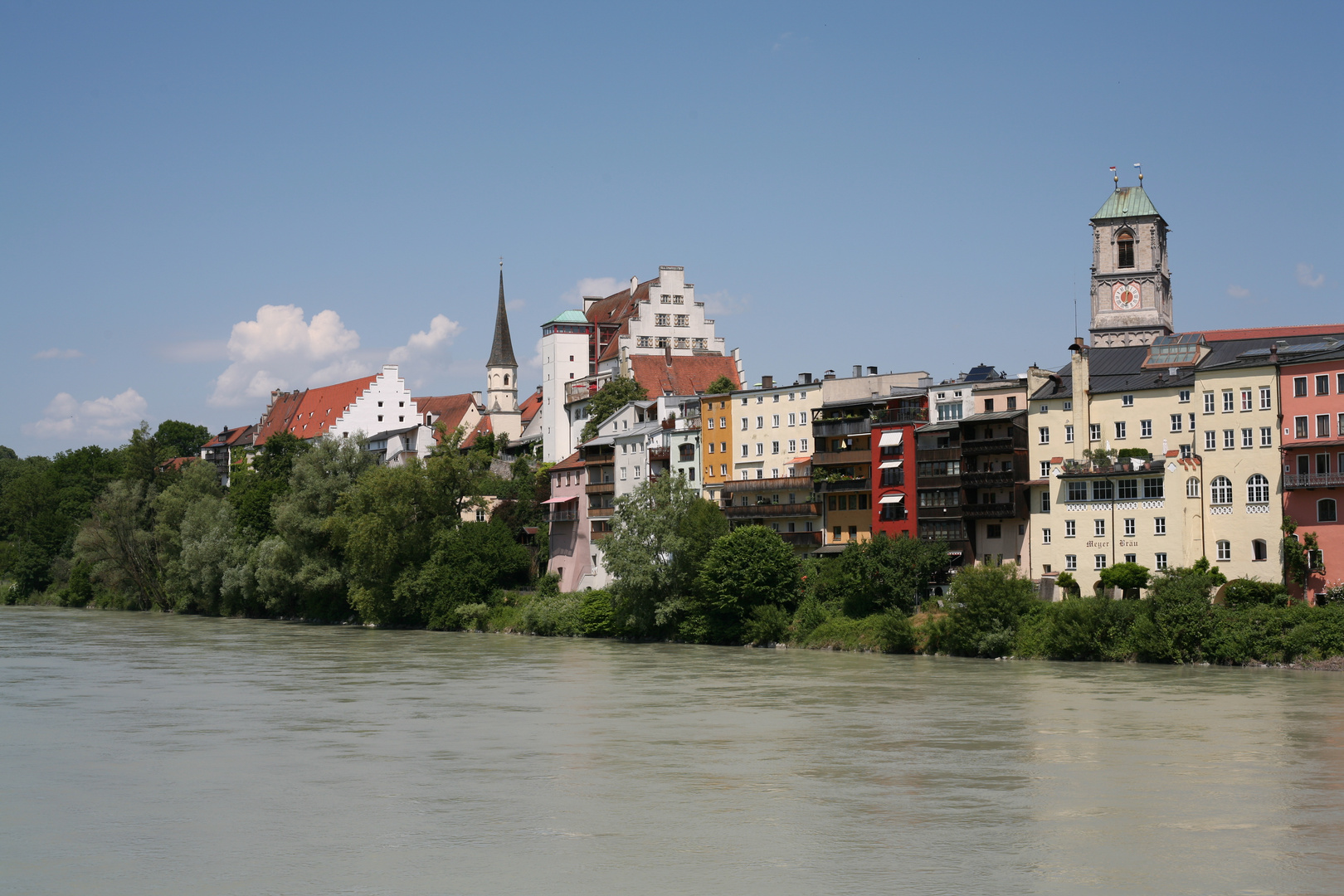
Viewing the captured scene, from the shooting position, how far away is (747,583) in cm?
6931

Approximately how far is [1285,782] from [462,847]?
18.5 m

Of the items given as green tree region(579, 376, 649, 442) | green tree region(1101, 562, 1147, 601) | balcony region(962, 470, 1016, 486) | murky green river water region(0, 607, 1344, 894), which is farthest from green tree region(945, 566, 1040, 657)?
green tree region(579, 376, 649, 442)

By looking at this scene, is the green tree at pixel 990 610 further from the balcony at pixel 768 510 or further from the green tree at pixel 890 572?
the balcony at pixel 768 510

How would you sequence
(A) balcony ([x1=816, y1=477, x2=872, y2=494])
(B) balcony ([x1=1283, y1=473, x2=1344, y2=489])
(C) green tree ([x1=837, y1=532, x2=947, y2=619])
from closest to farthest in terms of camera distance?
(B) balcony ([x1=1283, y1=473, x2=1344, y2=489]) < (C) green tree ([x1=837, y1=532, x2=947, y2=619]) < (A) balcony ([x1=816, y1=477, x2=872, y2=494])

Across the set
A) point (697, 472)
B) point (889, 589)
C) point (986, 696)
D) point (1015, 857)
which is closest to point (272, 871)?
point (1015, 857)

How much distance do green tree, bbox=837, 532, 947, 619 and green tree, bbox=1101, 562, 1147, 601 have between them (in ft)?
27.0

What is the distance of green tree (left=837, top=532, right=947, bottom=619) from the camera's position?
65.9m

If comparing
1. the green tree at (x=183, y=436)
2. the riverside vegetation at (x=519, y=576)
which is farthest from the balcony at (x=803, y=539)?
the green tree at (x=183, y=436)

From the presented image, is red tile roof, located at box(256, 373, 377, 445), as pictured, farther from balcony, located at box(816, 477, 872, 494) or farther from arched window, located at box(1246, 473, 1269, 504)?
arched window, located at box(1246, 473, 1269, 504)

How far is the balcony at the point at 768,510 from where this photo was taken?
76750 mm

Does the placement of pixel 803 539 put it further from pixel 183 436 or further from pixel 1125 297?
pixel 183 436

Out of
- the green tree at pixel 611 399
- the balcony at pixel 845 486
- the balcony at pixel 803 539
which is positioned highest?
the green tree at pixel 611 399

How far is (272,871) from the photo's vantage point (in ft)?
78.8

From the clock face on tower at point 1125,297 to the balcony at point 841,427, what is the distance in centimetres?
4143
